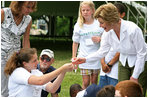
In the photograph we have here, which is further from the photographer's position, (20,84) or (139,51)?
(139,51)

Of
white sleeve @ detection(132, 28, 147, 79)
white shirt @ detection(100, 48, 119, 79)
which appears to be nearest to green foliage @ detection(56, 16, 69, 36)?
white shirt @ detection(100, 48, 119, 79)

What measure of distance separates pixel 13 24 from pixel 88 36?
1252mm

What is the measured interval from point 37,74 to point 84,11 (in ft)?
4.73

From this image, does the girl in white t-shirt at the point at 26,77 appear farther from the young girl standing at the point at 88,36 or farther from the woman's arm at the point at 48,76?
the young girl standing at the point at 88,36

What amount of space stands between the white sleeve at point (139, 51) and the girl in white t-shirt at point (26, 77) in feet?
2.46

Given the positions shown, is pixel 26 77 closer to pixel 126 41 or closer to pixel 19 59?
pixel 19 59

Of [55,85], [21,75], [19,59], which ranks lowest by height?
[55,85]

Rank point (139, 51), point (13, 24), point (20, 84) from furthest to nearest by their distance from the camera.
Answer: point (13, 24) → point (139, 51) → point (20, 84)

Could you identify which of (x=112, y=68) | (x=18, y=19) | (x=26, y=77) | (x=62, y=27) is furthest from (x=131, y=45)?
(x=62, y=27)

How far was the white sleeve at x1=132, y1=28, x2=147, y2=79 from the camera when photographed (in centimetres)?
302

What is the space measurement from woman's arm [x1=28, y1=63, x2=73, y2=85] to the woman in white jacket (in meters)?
0.61

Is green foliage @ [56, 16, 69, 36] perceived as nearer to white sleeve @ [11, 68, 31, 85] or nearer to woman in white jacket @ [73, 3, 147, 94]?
woman in white jacket @ [73, 3, 147, 94]

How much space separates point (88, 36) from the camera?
420 cm

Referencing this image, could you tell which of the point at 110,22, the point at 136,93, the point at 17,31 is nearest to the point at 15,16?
the point at 17,31
